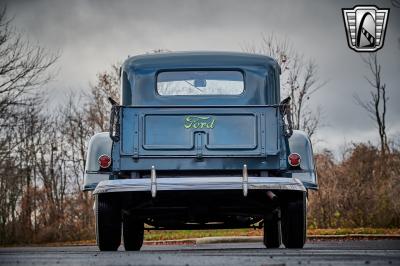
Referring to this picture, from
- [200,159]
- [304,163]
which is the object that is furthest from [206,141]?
[304,163]

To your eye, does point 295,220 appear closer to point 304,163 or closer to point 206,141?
point 304,163

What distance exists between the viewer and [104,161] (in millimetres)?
8297

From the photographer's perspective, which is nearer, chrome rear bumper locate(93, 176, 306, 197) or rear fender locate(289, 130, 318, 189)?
chrome rear bumper locate(93, 176, 306, 197)

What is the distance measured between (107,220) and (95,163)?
2.25 feet

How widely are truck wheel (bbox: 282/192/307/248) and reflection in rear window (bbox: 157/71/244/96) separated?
6.17ft

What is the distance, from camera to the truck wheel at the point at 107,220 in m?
7.96

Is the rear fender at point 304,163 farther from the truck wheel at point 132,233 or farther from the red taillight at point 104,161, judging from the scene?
the truck wheel at point 132,233

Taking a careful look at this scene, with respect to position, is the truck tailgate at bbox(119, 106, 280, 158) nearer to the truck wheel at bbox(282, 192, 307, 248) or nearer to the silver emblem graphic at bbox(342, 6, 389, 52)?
the truck wheel at bbox(282, 192, 307, 248)

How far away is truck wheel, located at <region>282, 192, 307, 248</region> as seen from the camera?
796cm

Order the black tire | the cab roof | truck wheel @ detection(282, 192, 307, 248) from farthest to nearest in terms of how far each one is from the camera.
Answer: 1. the black tire
2. the cab roof
3. truck wheel @ detection(282, 192, 307, 248)

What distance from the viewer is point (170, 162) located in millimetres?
8281

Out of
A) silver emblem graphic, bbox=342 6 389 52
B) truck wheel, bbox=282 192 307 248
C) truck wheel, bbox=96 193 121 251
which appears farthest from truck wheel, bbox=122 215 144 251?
silver emblem graphic, bbox=342 6 389 52

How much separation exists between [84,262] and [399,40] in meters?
20.3

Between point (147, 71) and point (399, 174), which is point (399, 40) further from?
point (147, 71)
